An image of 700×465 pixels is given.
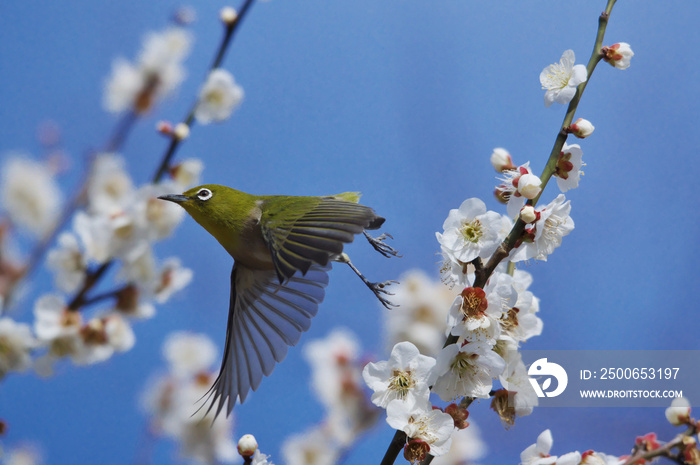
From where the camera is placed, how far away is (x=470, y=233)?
73 centimetres

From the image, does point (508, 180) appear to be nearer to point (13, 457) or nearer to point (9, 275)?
point (9, 275)

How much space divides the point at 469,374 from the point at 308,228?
0.32 meters

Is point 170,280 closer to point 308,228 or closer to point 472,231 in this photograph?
point 308,228

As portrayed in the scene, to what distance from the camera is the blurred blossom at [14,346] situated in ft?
3.62

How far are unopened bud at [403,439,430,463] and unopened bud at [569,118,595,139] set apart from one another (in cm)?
43

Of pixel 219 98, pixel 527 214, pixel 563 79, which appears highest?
pixel 219 98

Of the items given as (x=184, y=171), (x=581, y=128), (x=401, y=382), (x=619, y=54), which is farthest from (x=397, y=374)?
(x=184, y=171)

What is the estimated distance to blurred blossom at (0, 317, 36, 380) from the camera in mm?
1104

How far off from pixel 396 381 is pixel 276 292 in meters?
0.48

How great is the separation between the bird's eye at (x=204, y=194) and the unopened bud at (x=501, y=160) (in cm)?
54

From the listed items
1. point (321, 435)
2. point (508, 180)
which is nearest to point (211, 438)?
point (321, 435)

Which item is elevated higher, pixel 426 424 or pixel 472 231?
pixel 472 231

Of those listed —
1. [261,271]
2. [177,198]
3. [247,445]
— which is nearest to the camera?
[247,445]

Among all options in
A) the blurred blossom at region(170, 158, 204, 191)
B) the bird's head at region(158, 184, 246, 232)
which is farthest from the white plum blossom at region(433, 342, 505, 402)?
the blurred blossom at region(170, 158, 204, 191)
